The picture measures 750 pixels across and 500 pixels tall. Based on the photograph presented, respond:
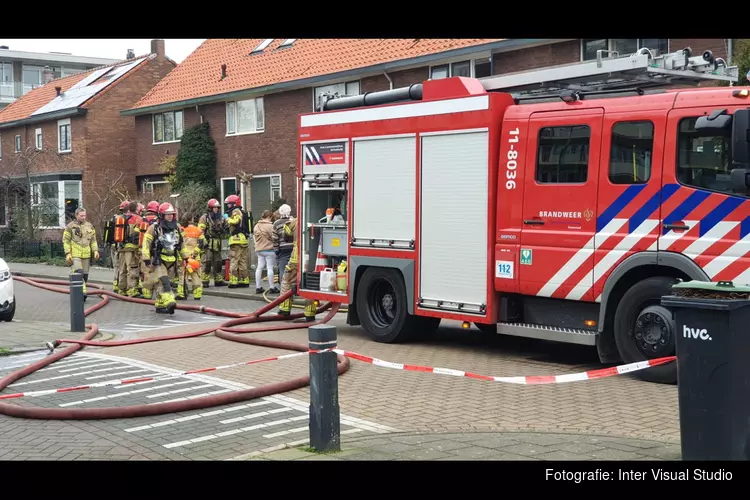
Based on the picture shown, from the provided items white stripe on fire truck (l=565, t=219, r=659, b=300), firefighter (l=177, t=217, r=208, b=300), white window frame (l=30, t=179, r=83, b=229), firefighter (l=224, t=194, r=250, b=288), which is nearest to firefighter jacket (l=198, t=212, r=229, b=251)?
firefighter (l=224, t=194, r=250, b=288)

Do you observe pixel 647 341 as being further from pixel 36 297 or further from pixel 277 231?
pixel 36 297

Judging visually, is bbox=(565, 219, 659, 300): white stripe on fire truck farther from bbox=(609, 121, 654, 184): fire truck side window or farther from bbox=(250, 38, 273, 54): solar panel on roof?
bbox=(250, 38, 273, 54): solar panel on roof

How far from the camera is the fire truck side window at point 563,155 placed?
9816 mm

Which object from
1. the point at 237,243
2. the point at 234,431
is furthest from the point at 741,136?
the point at 237,243

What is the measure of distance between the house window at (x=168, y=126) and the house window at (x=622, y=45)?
62.8ft

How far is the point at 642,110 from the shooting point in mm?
9336

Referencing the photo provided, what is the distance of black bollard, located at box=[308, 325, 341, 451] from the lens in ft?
20.8

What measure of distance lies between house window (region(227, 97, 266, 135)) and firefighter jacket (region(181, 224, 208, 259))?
1295 centimetres

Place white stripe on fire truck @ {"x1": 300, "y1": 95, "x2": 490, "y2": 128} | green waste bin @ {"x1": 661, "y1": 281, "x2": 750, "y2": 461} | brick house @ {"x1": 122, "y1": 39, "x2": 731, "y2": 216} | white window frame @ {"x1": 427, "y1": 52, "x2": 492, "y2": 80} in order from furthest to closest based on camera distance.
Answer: white window frame @ {"x1": 427, "y1": 52, "x2": 492, "y2": 80}
brick house @ {"x1": 122, "y1": 39, "x2": 731, "y2": 216}
white stripe on fire truck @ {"x1": 300, "y1": 95, "x2": 490, "y2": 128}
green waste bin @ {"x1": 661, "y1": 281, "x2": 750, "y2": 461}

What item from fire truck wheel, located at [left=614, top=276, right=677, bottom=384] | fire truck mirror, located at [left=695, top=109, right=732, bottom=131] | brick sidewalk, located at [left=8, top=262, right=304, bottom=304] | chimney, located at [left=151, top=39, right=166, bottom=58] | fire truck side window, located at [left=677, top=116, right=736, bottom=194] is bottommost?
brick sidewalk, located at [left=8, top=262, right=304, bottom=304]

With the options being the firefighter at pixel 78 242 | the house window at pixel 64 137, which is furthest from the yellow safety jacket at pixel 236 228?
the house window at pixel 64 137
